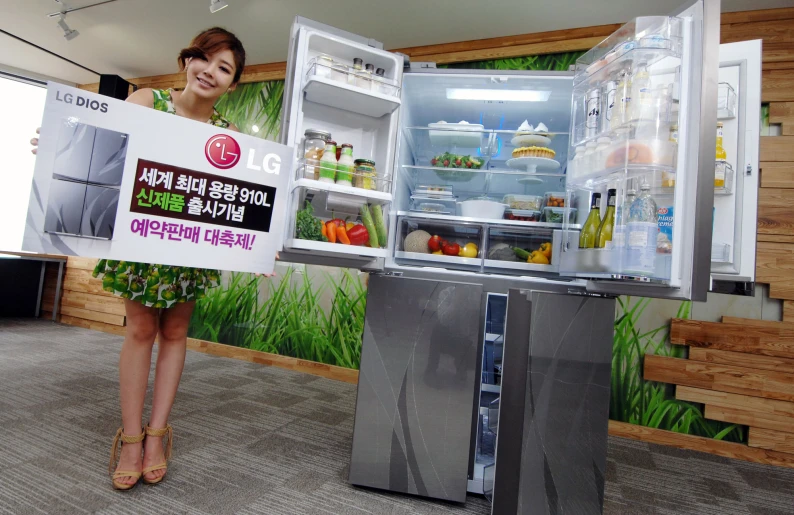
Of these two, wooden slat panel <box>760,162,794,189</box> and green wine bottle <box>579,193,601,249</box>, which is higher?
wooden slat panel <box>760,162,794,189</box>

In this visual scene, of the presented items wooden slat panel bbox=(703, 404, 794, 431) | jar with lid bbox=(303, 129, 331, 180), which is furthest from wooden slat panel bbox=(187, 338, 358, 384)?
wooden slat panel bbox=(703, 404, 794, 431)

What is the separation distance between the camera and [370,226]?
183cm

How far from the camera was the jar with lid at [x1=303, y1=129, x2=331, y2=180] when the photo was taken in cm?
174

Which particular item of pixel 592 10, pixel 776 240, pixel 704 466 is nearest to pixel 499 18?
pixel 592 10

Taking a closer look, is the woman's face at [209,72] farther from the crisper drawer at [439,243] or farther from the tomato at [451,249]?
the tomato at [451,249]

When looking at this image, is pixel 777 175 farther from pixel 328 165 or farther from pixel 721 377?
pixel 328 165

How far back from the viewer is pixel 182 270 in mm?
1618

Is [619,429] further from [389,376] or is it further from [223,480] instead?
[223,480]

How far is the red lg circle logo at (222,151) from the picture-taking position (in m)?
1.50

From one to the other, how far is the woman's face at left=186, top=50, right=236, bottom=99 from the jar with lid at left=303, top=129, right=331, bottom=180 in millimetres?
350

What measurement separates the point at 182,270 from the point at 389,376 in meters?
0.84

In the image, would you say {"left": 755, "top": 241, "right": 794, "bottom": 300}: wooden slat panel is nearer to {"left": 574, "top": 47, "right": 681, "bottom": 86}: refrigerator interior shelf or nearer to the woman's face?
{"left": 574, "top": 47, "right": 681, "bottom": 86}: refrigerator interior shelf

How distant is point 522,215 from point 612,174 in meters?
0.58

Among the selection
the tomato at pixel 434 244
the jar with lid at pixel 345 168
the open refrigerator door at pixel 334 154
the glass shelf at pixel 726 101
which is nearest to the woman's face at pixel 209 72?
the open refrigerator door at pixel 334 154
